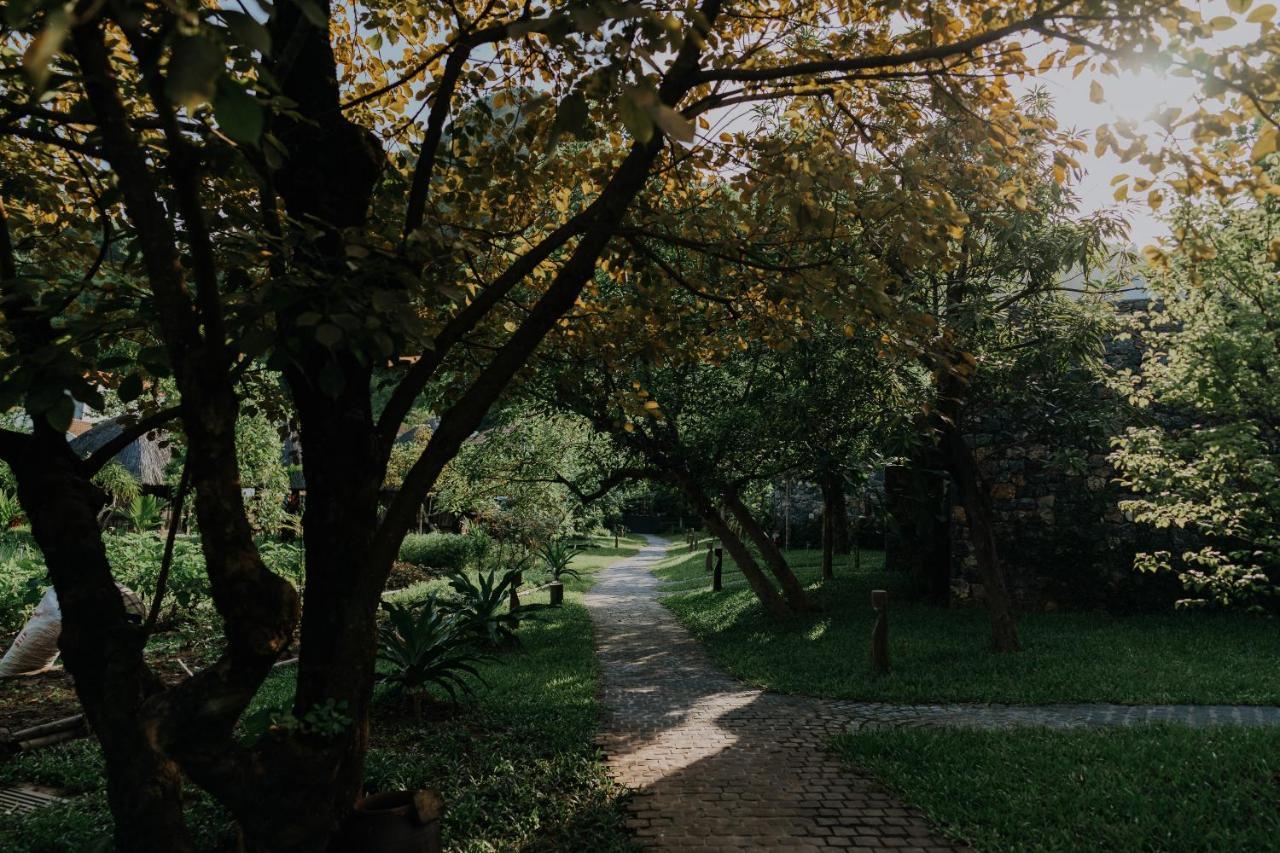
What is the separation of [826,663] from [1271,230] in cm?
606

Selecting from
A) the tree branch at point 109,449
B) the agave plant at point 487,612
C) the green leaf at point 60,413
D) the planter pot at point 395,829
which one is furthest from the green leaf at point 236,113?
the agave plant at point 487,612

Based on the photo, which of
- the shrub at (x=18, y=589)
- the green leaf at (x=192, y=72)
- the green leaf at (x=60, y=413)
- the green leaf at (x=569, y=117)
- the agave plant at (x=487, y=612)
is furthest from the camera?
the agave plant at (x=487, y=612)

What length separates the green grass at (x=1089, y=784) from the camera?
4465 mm

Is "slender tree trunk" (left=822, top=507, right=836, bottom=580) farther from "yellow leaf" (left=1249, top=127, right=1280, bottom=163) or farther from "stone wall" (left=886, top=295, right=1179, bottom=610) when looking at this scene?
"yellow leaf" (left=1249, top=127, right=1280, bottom=163)

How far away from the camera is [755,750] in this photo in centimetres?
627

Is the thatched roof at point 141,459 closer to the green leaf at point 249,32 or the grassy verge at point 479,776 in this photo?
the grassy verge at point 479,776

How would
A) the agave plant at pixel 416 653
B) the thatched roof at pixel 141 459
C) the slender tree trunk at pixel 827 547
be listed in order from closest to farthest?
Result: the agave plant at pixel 416 653, the slender tree trunk at pixel 827 547, the thatched roof at pixel 141 459

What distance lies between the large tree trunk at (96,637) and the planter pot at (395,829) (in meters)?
0.76

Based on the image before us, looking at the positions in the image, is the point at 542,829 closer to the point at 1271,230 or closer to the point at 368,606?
the point at 368,606

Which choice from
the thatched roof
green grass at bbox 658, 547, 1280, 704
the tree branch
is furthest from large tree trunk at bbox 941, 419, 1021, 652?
the thatched roof

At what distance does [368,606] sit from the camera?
11.3ft

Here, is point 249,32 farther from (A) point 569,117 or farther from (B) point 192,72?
(A) point 569,117

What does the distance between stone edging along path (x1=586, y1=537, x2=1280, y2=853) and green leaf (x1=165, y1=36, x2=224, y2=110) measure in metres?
4.36

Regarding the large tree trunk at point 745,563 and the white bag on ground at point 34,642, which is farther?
the large tree trunk at point 745,563
